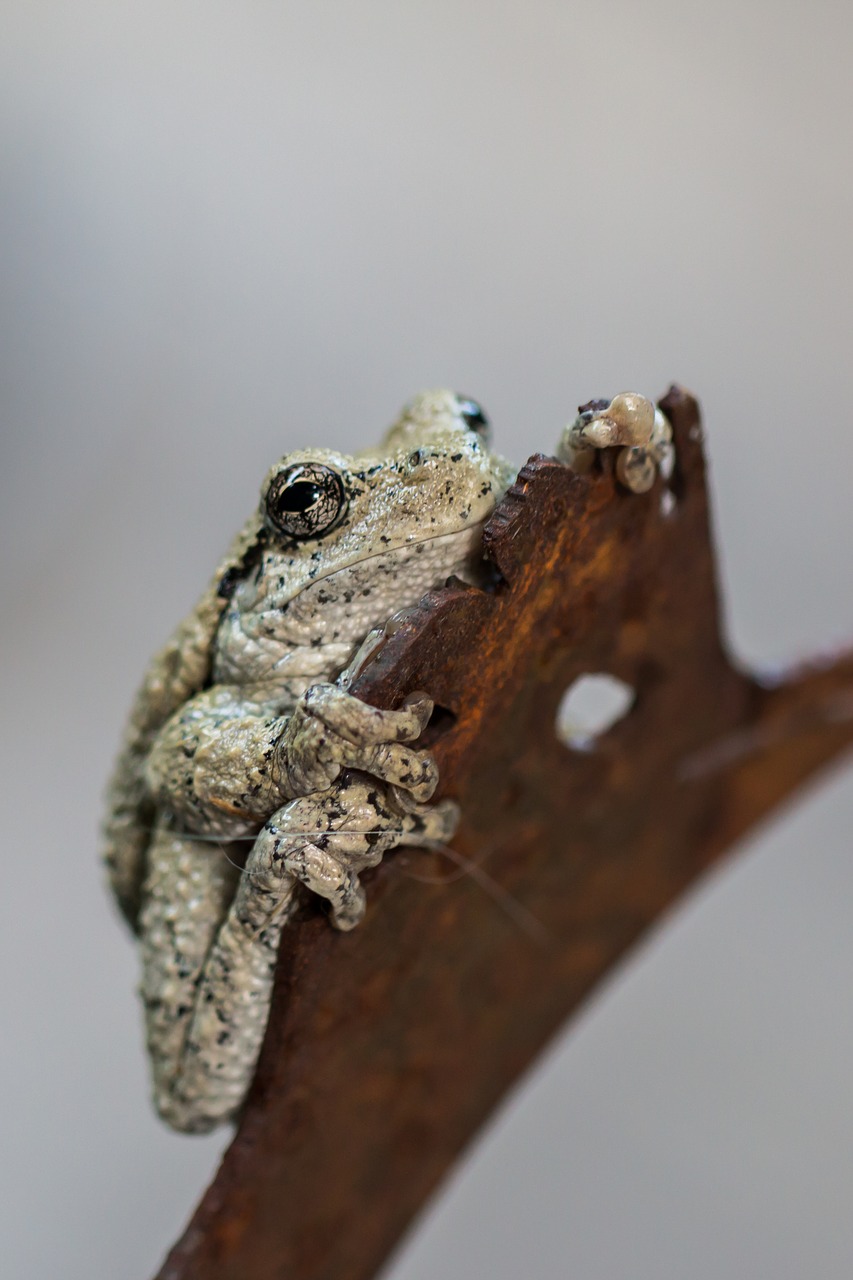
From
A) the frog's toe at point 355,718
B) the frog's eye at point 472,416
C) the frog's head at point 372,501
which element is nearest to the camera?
the frog's toe at point 355,718

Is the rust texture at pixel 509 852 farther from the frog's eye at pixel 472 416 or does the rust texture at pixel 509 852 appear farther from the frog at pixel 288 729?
the frog's eye at pixel 472 416

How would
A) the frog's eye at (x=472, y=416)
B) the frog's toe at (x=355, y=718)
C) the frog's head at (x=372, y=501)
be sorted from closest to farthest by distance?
the frog's toe at (x=355, y=718) → the frog's head at (x=372, y=501) → the frog's eye at (x=472, y=416)

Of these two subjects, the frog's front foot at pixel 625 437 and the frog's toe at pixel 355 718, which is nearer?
the frog's toe at pixel 355 718

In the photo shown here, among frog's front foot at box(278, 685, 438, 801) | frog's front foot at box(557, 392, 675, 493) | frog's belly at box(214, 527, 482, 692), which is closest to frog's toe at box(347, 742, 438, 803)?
frog's front foot at box(278, 685, 438, 801)

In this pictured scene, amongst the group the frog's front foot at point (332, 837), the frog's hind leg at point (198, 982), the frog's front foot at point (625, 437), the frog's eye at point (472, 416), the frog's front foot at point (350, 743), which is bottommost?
the frog's hind leg at point (198, 982)

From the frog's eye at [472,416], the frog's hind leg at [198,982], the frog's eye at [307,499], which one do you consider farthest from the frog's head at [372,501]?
the frog's hind leg at [198,982]

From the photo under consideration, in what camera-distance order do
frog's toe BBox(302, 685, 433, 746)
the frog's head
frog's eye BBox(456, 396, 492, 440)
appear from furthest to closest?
1. frog's eye BBox(456, 396, 492, 440)
2. the frog's head
3. frog's toe BBox(302, 685, 433, 746)

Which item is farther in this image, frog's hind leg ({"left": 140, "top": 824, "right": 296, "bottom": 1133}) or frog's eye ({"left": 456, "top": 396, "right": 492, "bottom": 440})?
frog's eye ({"left": 456, "top": 396, "right": 492, "bottom": 440})

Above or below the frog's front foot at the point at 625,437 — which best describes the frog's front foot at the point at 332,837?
below

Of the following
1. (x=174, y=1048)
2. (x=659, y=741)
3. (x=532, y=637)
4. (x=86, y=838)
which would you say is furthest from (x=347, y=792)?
(x=86, y=838)

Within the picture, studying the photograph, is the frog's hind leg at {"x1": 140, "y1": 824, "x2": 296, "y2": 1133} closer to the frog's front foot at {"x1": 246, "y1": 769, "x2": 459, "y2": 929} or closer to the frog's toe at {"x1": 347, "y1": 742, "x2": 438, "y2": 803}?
the frog's front foot at {"x1": 246, "y1": 769, "x2": 459, "y2": 929}
